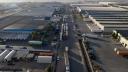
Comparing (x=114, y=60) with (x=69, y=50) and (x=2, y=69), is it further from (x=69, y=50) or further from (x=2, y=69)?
(x=2, y=69)

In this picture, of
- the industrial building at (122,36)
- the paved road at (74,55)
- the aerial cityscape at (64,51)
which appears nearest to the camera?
the paved road at (74,55)

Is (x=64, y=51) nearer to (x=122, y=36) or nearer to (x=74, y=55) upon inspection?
(x=74, y=55)

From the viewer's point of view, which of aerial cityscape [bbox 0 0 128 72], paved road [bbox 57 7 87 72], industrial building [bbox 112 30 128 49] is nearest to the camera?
paved road [bbox 57 7 87 72]

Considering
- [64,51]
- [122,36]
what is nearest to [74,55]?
[64,51]

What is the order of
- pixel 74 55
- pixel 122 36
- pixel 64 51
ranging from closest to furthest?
1. pixel 74 55
2. pixel 64 51
3. pixel 122 36

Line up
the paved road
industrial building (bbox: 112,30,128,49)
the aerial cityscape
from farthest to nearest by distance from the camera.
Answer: industrial building (bbox: 112,30,128,49) < the aerial cityscape < the paved road

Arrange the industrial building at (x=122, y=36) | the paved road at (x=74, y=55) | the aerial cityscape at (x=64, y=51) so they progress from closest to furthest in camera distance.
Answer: the paved road at (x=74, y=55), the aerial cityscape at (x=64, y=51), the industrial building at (x=122, y=36)

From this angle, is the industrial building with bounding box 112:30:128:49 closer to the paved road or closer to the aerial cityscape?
the aerial cityscape

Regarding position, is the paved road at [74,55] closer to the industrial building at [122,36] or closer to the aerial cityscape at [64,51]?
the aerial cityscape at [64,51]

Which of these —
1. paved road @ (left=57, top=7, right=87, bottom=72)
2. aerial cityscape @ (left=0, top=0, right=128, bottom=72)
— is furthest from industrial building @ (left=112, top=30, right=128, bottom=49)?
paved road @ (left=57, top=7, right=87, bottom=72)

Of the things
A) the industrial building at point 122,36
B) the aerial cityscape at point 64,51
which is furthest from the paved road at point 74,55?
the industrial building at point 122,36

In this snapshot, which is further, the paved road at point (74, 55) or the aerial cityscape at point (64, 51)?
the aerial cityscape at point (64, 51)

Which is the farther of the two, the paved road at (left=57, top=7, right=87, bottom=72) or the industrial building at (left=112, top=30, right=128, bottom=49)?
the industrial building at (left=112, top=30, right=128, bottom=49)
